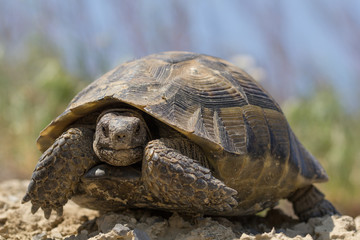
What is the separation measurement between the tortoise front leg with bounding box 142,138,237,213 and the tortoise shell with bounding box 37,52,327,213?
0.73ft

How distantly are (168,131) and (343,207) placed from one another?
14.1ft

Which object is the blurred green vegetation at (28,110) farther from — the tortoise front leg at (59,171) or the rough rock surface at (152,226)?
the tortoise front leg at (59,171)

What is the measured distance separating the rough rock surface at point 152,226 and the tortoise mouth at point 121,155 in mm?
353

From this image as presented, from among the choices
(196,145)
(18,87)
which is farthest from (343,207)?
(18,87)

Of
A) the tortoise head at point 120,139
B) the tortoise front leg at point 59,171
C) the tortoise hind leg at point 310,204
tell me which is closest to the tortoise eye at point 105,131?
the tortoise head at point 120,139

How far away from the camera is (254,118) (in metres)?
2.73

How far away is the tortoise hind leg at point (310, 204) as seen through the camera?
3.39m

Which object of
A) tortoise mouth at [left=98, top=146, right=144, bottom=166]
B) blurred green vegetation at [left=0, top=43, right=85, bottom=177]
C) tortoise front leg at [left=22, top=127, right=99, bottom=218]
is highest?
tortoise mouth at [left=98, top=146, right=144, bottom=166]

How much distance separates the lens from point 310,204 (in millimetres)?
3406

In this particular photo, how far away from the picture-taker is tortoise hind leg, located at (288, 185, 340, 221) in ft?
11.1

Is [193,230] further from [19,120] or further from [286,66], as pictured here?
[286,66]

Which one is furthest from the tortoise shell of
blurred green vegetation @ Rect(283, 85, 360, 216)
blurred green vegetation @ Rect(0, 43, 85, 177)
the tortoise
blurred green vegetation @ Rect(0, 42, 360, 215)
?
blurred green vegetation @ Rect(0, 43, 85, 177)

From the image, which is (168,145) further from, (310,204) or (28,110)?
(28,110)

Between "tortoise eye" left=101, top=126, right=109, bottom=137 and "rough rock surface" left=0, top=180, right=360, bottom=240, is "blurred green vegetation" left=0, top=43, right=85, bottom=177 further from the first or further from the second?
"tortoise eye" left=101, top=126, right=109, bottom=137
